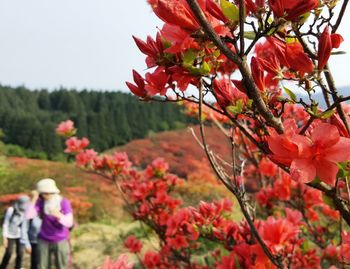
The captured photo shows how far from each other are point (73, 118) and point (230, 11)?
107 ft

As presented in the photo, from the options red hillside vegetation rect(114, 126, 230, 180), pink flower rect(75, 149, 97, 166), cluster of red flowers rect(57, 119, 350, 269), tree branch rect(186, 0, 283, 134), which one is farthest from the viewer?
red hillside vegetation rect(114, 126, 230, 180)

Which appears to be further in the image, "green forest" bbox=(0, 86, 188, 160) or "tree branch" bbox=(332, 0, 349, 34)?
"green forest" bbox=(0, 86, 188, 160)

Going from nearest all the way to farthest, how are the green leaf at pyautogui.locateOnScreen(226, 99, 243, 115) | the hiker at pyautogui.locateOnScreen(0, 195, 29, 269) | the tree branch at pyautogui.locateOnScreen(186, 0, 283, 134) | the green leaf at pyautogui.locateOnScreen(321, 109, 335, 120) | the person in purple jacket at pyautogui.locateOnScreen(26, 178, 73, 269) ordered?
1. the tree branch at pyautogui.locateOnScreen(186, 0, 283, 134)
2. the green leaf at pyautogui.locateOnScreen(321, 109, 335, 120)
3. the green leaf at pyautogui.locateOnScreen(226, 99, 243, 115)
4. the person in purple jacket at pyautogui.locateOnScreen(26, 178, 73, 269)
5. the hiker at pyautogui.locateOnScreen(0, 195, 29, 269)

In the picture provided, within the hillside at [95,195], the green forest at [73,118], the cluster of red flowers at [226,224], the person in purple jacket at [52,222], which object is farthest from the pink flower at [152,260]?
the green forest at [73,118]

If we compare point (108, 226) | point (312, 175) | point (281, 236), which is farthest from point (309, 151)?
point (108, 226)

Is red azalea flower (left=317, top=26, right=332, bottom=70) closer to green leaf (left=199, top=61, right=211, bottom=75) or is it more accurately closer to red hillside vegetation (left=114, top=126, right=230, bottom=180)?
green leaf (left=199, top=61, right=211, bottom=75)

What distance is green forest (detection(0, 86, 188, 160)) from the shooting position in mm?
27188

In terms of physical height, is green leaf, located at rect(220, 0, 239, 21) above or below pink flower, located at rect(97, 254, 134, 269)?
above

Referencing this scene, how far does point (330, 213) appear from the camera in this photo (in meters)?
4.18

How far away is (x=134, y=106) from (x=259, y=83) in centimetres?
3441

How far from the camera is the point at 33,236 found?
17.0 ft

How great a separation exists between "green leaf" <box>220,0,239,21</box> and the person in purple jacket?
4.01 m

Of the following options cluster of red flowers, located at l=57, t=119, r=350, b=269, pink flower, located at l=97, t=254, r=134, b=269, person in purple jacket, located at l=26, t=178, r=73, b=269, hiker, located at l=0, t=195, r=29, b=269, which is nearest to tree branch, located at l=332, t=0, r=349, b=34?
cluster of red flowers, located at l=57, t=119, r=350, b=269

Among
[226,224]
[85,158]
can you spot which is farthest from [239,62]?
[85,158]
